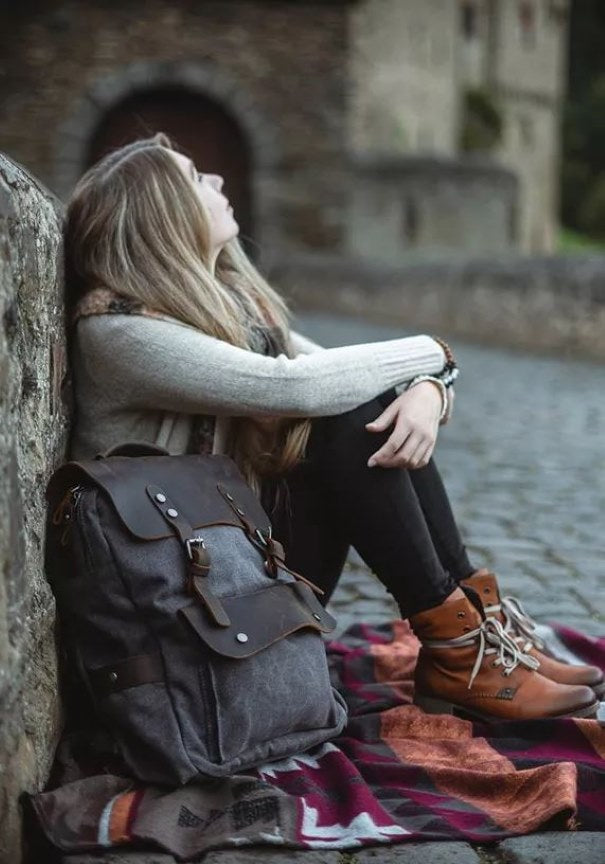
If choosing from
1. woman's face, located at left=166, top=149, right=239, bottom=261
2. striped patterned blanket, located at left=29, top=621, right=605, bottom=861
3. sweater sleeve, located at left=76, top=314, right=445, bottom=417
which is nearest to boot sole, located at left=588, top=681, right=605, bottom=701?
striped patterned blanket, located at left=29, top=621, right=605, bottom=861

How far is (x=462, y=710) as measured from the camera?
2.52 metres

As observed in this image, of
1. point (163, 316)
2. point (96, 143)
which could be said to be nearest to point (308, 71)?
point (96, 143)

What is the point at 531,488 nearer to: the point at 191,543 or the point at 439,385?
the point at 439,385

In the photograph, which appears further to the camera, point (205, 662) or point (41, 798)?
point (205, 662)

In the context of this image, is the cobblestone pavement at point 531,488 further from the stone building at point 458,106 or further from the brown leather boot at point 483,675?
the stone building at point 458,106

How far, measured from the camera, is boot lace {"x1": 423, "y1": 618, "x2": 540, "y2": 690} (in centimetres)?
249

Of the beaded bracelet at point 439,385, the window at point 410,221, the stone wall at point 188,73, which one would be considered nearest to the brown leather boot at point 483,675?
the beaded bracelet at point 439,385

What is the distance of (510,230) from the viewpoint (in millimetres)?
18141

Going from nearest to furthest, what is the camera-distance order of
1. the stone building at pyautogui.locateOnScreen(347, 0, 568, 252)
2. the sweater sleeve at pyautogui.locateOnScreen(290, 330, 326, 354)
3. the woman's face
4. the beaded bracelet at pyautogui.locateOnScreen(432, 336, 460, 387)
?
the woman's face < the beaded bracelet at pyautogui.locateOnScreen(432, 336, 460, 387) < the sweater sleeve at pyautogui.locateOnScreen(290, 330, 326, 354) < the stone building at pyautogui.locateOnScreen(347, 0, 568, 252)

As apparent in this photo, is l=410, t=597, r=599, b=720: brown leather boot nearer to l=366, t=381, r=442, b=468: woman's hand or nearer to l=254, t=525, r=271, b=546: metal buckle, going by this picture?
l=366, t=381, r=442, b=468: woman's hand

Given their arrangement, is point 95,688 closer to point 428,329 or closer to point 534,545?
point 534,545

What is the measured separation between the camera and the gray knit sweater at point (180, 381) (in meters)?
2.32

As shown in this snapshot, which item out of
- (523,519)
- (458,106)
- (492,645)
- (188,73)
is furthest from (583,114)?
(492,645)

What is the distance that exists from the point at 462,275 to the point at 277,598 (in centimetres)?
986
